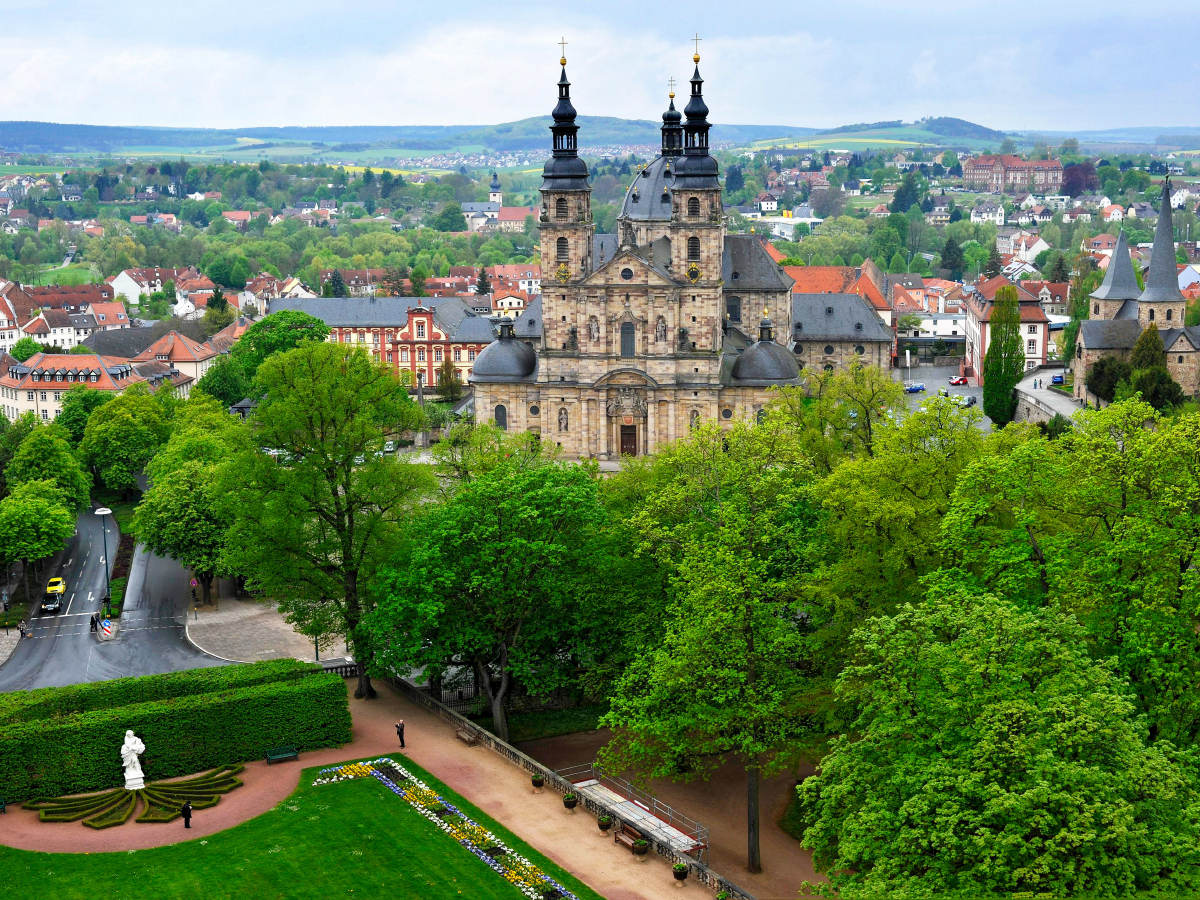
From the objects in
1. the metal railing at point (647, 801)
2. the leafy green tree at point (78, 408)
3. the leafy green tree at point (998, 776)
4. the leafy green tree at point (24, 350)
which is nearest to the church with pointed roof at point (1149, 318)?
the metal railing at point (647, 801)

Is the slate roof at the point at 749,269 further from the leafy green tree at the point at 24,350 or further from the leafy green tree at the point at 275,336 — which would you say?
the leafy green tree at the point at 24,350

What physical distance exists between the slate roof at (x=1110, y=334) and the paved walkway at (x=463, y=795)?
69.3 meters

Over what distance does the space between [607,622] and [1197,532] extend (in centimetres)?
2245

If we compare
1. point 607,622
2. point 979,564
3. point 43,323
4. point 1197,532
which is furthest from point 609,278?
point 43,323

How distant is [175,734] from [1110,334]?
7953 cm

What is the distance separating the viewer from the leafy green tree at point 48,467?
8862cm

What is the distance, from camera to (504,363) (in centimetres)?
10031

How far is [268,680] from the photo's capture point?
53.4 m

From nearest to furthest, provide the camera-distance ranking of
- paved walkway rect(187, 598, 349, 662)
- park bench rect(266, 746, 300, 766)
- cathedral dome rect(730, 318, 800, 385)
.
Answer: park bench rect(266, 746, 300, 766), paved walkway rect(187, 598, 349, 662), cathedral dome rect(730, 318, 800, 385)

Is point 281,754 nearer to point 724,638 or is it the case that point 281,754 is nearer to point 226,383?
point 724,638

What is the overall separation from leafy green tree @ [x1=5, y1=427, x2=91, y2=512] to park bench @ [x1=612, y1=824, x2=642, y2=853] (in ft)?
183

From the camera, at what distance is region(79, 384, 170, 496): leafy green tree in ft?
324

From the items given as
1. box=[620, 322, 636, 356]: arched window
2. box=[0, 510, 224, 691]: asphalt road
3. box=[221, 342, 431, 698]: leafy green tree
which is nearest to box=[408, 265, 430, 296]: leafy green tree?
box=[620, 322, 636, 356]: arched window

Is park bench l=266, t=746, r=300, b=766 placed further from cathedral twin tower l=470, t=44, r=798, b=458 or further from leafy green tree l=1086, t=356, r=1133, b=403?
leafy green tree l=1086, t=356, r=1133, b=403
